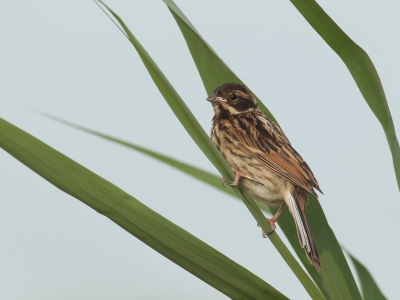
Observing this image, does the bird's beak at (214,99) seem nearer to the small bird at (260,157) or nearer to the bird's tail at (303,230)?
the small bird at (260,157)

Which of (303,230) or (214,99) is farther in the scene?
(214,99)

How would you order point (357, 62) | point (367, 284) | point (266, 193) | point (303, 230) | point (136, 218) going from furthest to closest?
1. point (266, 193)
2. point (367, 284)
3. point (303, 230)
4. point (357, 62)
5. point (136, 218)

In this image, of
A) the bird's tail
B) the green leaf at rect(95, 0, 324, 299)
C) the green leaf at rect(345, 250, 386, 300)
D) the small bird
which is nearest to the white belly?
the small bird

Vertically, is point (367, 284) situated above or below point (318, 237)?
below

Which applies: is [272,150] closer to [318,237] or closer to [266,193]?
[266,193]

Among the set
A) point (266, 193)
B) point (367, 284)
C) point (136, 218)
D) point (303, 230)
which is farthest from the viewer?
point (266, 193)

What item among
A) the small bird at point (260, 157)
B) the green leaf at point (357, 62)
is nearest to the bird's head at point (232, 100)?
the small bird at point (260, 157)

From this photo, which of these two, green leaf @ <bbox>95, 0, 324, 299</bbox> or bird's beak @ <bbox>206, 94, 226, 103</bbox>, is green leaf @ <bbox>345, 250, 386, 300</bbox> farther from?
bird's beak @ <bbox>206, 94, 226, 103</bbox>

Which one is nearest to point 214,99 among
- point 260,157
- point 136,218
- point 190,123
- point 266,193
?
point 260,157
